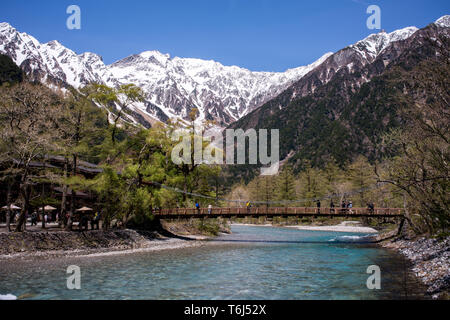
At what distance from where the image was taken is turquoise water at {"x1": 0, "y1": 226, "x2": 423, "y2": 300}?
43.2 ft

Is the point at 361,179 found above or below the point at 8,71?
below

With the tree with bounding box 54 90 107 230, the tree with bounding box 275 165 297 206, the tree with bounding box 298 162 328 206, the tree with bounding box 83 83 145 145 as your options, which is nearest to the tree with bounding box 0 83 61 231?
the tree with bounding box 54 90 107 230

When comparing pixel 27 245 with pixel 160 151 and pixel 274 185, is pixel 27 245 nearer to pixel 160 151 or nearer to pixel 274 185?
pixel 160 151

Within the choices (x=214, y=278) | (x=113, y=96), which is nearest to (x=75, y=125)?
(x=113, y=96)

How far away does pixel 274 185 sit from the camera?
8219 cm

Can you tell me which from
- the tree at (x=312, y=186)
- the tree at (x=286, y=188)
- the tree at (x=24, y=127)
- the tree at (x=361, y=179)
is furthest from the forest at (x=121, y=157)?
the tree at (x=286, y=188)

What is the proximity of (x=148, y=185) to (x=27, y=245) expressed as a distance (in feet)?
40.8

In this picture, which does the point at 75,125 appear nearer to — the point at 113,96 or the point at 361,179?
the point at 113,96

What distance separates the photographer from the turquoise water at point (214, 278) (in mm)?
13164

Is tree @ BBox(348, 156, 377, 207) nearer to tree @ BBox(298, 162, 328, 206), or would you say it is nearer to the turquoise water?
tree @ BBox(298, 162, 328, 206)

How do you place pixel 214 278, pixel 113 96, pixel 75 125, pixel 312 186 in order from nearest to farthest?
pixel 214 278, pixel 75 125, pixel 113 96, pixel 312 186

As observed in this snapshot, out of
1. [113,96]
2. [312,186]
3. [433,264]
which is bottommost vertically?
[433,264]

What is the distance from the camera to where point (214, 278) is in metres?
16.5
